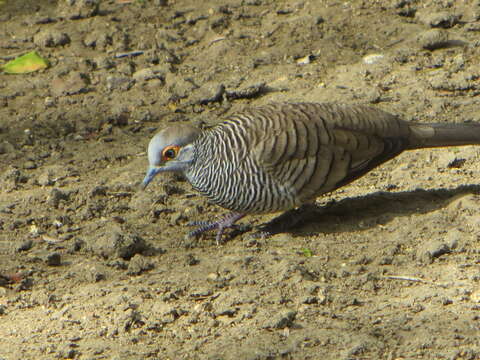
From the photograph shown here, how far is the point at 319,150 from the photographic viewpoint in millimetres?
5410

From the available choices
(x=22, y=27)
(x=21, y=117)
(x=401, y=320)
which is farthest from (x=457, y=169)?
(x=22, y=27)

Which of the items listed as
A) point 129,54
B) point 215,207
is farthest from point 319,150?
point 129,54

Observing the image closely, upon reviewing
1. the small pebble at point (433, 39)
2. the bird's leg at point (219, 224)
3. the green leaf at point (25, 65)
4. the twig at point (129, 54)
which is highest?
the green leaf at point (25, 65)

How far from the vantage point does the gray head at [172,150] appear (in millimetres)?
5500

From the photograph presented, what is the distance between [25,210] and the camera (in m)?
5.84

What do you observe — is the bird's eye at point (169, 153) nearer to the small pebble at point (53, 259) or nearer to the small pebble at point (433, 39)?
the small pebble at point (53, 259)

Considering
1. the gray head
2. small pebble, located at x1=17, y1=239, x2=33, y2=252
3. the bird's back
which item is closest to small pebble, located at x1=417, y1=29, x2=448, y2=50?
the bird's back

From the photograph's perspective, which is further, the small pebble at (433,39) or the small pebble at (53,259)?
the small pebble at (433,39)

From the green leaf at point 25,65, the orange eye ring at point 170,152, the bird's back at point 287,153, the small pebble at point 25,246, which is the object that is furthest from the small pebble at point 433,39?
the small pebble at point 25,246

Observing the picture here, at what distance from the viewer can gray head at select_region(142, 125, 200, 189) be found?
18.0 ft

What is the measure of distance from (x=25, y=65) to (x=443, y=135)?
161 inches

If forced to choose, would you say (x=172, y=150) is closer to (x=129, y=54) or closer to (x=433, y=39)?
(x=129, y=54)

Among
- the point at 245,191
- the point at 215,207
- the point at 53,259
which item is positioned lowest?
the point at 215,207

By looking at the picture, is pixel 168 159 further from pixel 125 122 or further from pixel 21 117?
pixel 21 117
